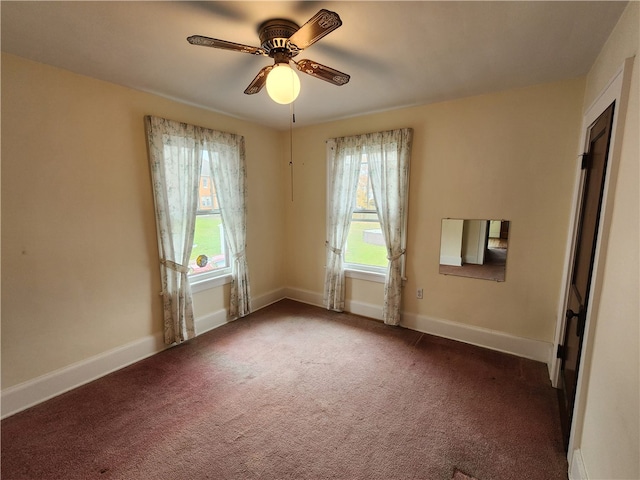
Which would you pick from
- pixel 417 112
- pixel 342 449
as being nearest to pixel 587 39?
pixel 417 112

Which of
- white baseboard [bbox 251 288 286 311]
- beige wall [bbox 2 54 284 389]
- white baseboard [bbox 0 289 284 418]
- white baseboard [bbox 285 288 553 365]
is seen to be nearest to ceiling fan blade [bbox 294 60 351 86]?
beige wall [bbox 2 54 284 389]

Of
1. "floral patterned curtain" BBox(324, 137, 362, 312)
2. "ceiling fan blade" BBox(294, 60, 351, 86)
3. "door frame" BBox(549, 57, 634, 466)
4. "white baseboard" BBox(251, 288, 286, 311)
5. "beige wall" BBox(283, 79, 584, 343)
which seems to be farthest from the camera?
"white baseboard" BBox(251, 288, 286, 311)

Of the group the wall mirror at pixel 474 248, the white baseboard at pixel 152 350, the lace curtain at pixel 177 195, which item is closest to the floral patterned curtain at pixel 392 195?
the white baseboard at pixel 152 350

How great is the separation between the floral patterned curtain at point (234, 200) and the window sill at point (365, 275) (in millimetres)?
1350

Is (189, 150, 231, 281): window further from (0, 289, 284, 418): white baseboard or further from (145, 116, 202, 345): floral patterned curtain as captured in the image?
(0, 289, 284, 418): white baseboard

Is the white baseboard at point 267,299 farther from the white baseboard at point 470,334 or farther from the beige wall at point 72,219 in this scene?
the beige wall at point 72,219

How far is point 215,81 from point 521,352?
378 centimetres

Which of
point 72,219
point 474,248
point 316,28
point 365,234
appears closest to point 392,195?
point 365,234

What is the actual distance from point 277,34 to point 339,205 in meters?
2.23

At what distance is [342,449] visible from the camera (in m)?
1.72

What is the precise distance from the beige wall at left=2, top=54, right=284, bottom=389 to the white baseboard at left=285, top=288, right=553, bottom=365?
8.04ft

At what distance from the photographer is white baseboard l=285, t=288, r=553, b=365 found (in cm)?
266

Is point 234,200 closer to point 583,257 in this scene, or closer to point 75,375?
point 75,375

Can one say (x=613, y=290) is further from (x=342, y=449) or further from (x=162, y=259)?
(x=162, y=259)
